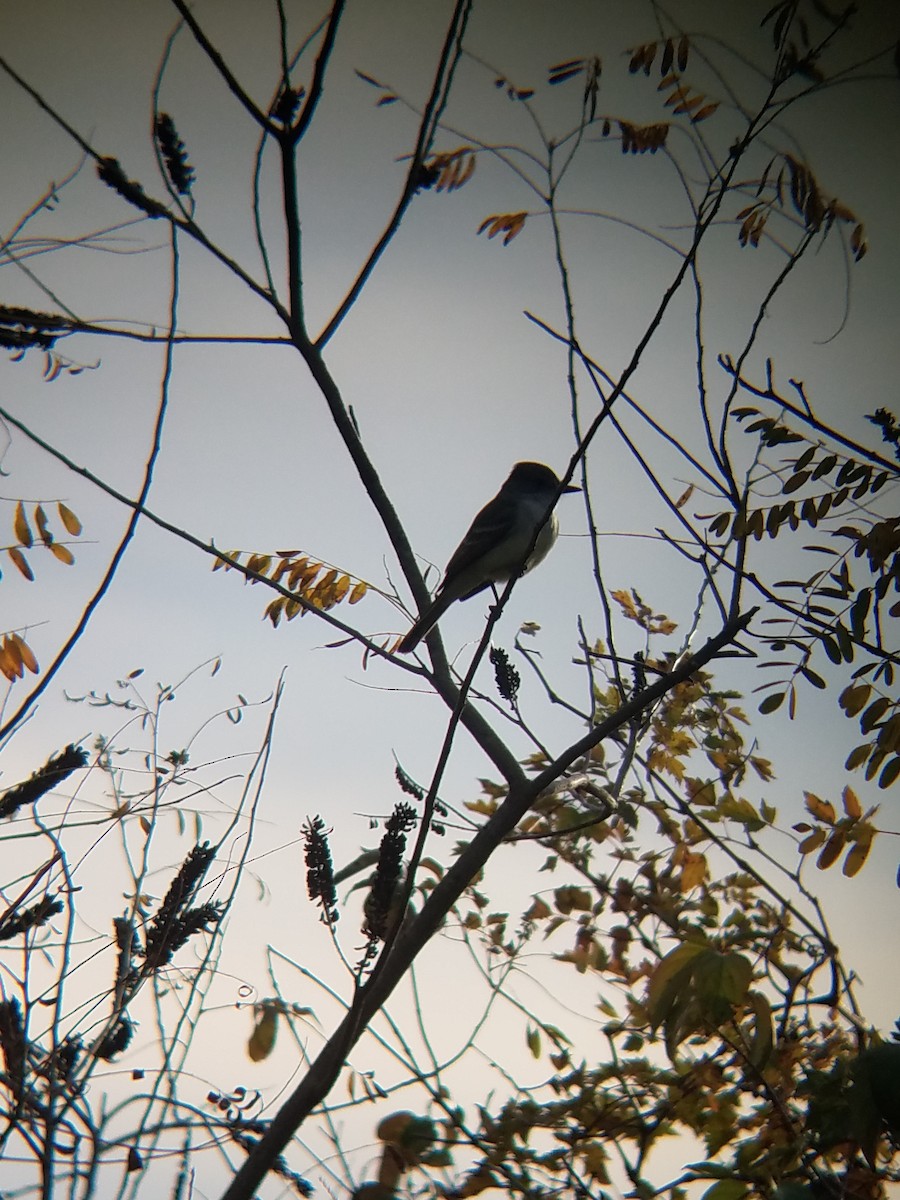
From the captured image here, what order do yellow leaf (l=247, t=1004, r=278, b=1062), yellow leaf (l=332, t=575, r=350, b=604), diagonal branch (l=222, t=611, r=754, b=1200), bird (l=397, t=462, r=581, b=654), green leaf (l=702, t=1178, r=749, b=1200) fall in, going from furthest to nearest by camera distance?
bird (l=397, t=462, r=581, b=654)
yellow leaf (l=332, t=575, r=350, b=604)
yellow leaf (l=247, t=1004, r=278, b=1062)
green leaf (l=702, t=1178, r=749, b=1200)
diagonal branch (l=222, t=611, r=754, b=1200)

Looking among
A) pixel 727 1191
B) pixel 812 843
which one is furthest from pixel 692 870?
pixel 727 1191

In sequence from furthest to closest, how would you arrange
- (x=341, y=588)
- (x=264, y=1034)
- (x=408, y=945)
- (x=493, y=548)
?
(x=493, y=548)
(x=341, y=588)
(x=264, y=1034)
(x=408, y=945)

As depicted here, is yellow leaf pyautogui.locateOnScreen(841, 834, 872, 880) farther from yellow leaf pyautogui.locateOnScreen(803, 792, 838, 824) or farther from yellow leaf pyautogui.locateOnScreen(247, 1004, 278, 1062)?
yellow leaf pyautogui.locateOnScreen(247, 1004, 278, 1062)

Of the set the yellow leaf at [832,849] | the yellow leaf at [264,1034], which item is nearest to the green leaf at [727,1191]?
the yellow leaf at [264,1034]

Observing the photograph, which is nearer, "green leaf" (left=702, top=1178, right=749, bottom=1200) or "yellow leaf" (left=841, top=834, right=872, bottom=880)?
"green leaf" (left=702, top=1178, right=749, bottom=1200)

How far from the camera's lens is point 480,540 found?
6.89 m

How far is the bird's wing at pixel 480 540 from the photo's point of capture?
682 centimetres

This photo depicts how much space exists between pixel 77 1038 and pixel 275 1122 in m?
0.46

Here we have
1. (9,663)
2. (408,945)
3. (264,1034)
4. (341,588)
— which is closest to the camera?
(408,945)

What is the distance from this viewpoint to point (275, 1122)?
5.51 feet

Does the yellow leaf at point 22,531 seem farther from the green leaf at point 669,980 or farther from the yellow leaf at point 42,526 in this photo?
the green leaf at point 669,980

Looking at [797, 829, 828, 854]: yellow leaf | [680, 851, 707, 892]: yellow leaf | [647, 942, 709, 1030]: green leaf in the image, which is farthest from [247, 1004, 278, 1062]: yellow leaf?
[680, 851, 707, 892]: yellow leaf

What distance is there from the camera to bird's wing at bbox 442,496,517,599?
6.82 meters

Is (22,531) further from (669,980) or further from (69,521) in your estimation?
(669,980)
